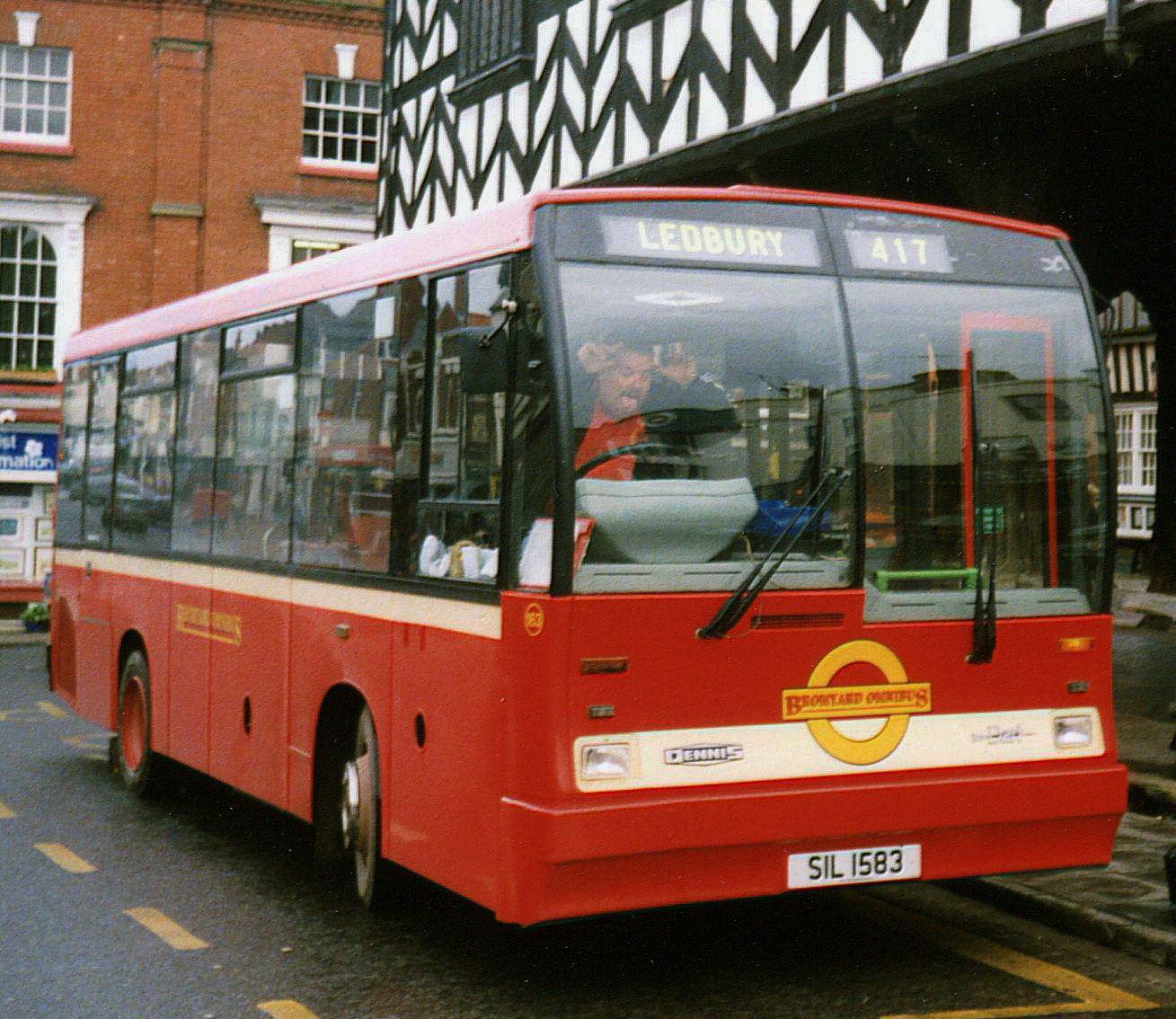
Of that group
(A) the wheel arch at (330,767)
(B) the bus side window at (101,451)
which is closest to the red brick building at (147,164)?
(B) the bus side window at (101,451)

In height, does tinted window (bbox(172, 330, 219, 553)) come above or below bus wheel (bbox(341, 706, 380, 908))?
above

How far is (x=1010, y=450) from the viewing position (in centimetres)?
654

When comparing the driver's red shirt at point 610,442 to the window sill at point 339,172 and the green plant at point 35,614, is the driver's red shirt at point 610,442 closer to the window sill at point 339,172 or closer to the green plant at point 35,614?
the green plant at point 35,614

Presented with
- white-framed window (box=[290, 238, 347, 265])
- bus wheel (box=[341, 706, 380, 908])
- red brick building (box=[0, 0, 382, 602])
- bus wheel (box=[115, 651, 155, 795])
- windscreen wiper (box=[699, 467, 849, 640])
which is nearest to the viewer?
windscreen wiper (box=[699, 467, 849, 640])

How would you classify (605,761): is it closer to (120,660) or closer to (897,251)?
(897,251)

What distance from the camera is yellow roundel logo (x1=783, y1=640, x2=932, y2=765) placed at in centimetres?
612

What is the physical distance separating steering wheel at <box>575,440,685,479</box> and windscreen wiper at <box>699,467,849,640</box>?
1.47 ft

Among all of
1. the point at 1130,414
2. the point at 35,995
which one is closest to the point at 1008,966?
the point at 35,995

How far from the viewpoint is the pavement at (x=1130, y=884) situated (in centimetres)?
680

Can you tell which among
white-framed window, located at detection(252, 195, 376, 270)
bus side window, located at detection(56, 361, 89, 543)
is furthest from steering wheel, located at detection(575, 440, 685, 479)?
white-framed window, located at detection(252, 195, 376, 270)

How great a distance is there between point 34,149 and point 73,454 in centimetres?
1988

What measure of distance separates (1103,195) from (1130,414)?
885 inches

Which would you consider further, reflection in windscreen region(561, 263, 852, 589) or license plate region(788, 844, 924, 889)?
license plate region(788, 844, 924, 889)

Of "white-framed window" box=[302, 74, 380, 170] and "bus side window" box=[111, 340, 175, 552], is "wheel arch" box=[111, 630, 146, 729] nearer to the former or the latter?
"bus side window" box=[111, 340, 175, 552]
